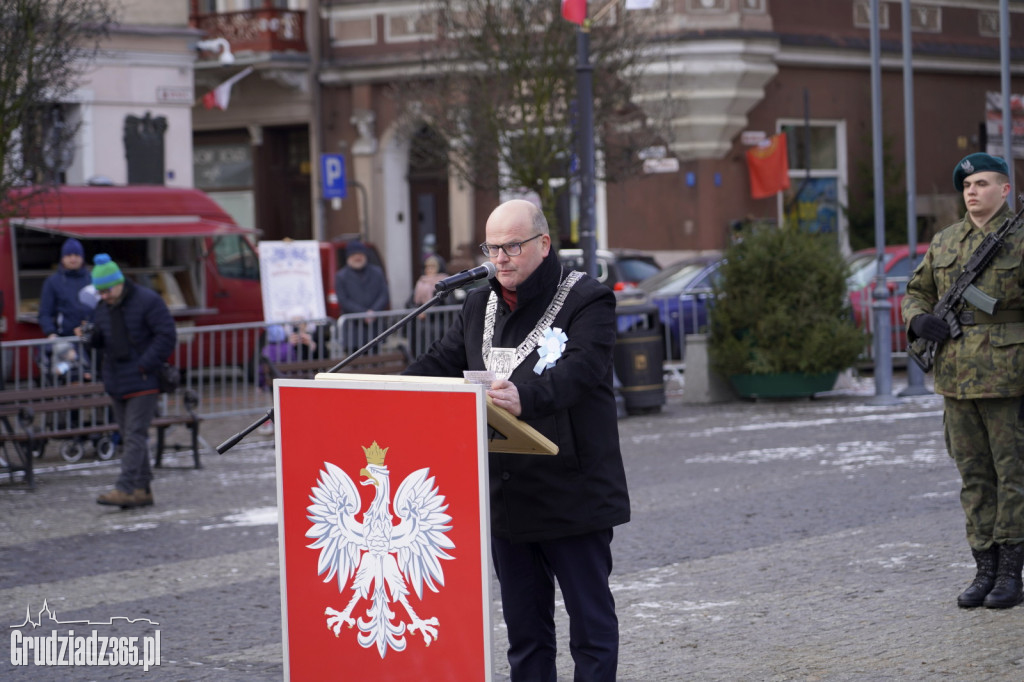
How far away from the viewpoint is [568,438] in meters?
5.10

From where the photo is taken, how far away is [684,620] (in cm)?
709

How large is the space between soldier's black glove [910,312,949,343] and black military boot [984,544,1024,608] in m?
0.96

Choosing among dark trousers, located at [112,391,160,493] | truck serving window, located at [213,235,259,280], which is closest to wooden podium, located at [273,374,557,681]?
dark trousers, located at [112,391,160,493]

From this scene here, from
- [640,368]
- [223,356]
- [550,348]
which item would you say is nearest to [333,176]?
[223,356]

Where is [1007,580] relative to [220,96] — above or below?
below

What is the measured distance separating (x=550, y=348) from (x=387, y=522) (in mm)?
775

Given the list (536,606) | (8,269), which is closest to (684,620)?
(536,606)

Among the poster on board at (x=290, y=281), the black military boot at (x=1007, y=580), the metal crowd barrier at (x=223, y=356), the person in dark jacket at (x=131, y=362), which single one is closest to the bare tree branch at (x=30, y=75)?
the metal crowd barrier at (x=223, y=356)

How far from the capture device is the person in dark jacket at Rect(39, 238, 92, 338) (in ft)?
50.3

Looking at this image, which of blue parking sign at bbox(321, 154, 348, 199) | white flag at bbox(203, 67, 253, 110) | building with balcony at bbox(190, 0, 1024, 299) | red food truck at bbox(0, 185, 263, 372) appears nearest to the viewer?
red food truck at bbox(0, 185, 263, 372)

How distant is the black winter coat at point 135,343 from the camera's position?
11.3 meters

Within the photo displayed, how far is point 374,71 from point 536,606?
2860 centimetres

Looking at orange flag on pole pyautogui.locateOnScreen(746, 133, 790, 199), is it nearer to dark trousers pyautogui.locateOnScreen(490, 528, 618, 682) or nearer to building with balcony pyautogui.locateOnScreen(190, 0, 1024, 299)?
building with balcony pyautogui.locateOnScreen(190, 0, 1024, 299)

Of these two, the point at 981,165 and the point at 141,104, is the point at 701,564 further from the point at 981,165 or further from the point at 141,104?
the point at 141,104
